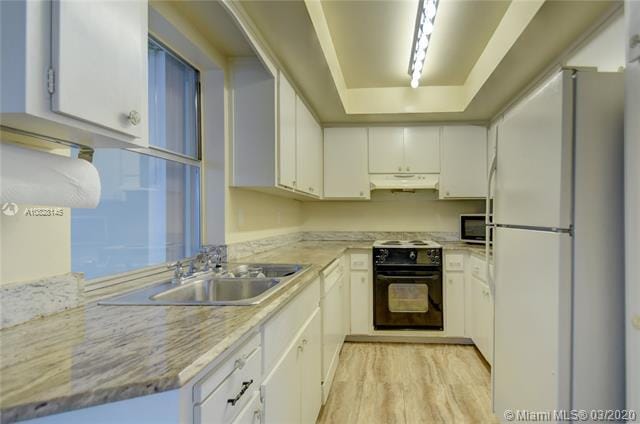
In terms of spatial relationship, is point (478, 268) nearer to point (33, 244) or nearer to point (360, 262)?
point (360, 262)

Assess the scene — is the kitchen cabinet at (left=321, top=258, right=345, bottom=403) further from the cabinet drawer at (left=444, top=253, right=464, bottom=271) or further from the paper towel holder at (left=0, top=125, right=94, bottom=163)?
the paper towel holder at (left=0, top=125, right=94, bottom=163)

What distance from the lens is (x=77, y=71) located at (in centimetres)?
83

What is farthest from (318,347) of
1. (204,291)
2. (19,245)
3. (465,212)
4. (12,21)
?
(465,212)

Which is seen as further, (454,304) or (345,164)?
(345,164)

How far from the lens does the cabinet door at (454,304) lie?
3.34 m

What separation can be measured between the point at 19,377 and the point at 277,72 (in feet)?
6.78

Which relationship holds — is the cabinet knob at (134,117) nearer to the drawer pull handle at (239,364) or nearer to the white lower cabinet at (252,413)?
the drawer pull handle at (239,364)

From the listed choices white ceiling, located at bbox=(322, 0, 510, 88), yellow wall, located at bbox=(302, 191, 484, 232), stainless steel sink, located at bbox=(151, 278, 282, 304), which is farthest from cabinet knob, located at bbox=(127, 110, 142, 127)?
yellow wall, located at bbox=(302, 191, 484, 232)

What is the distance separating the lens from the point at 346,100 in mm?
3475

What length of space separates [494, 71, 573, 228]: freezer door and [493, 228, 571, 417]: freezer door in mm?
88

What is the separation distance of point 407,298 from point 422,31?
225cm

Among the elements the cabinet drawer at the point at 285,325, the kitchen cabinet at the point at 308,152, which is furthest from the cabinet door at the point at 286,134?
the cabinet drawer at the point at 285,325

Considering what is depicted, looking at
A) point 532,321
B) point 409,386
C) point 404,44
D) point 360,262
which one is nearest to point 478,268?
point 360,262

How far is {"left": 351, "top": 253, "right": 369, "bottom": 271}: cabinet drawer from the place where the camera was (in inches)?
137
